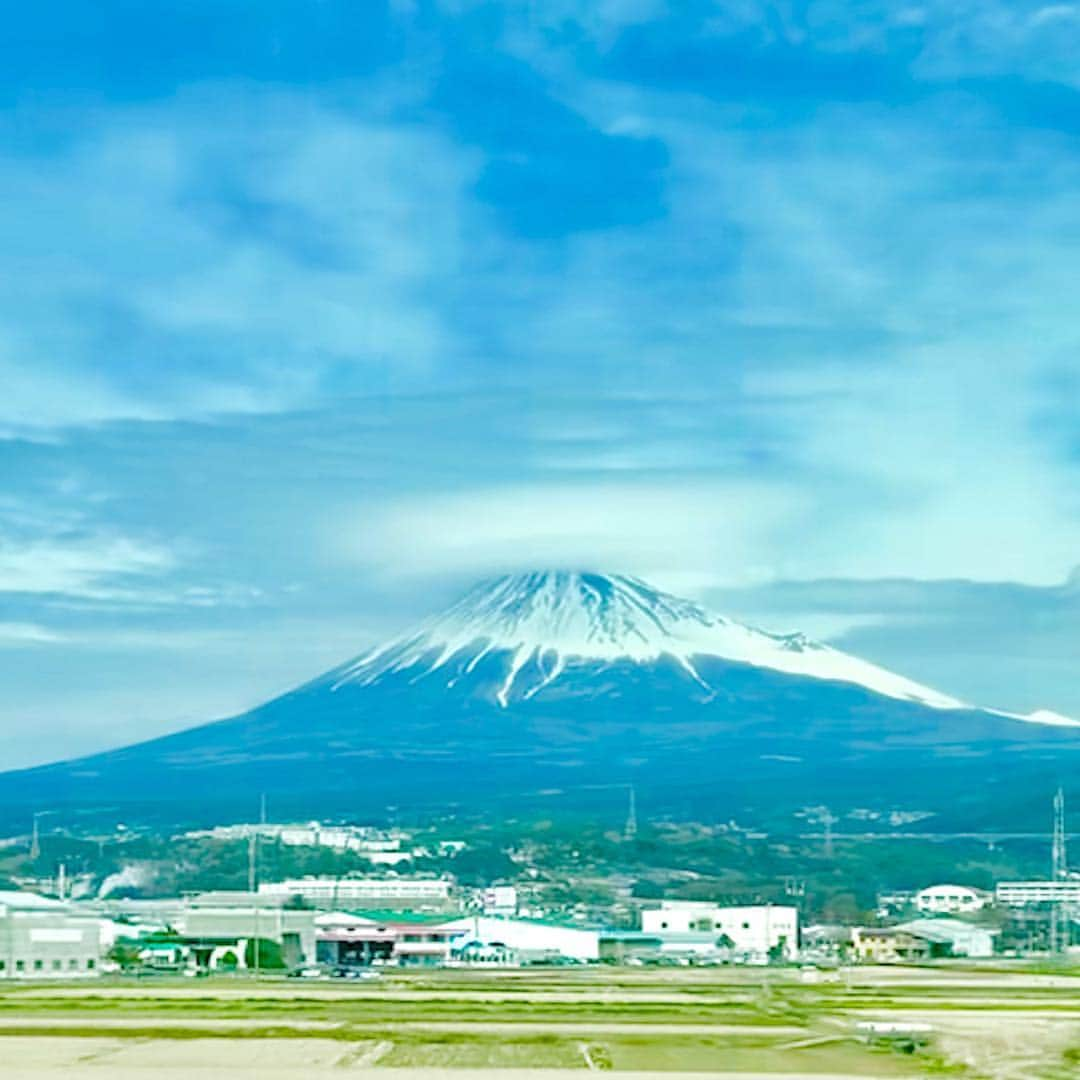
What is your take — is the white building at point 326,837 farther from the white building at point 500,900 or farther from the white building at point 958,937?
the white building at point 958,937

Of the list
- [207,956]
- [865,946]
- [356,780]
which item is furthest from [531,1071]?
[356,780]

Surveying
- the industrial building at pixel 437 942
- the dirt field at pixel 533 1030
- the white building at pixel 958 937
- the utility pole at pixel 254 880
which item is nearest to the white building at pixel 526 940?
the industrial building at pixel 437 942

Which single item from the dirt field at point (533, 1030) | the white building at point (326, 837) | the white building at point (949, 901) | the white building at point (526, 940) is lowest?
the dirt field at point (533, 1030)

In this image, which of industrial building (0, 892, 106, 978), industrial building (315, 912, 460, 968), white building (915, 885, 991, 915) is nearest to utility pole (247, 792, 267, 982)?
industrial building (315, 912, 460, 968)

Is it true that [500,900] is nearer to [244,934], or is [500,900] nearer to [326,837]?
[244,934]

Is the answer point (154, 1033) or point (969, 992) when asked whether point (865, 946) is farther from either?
point (154, 1033)

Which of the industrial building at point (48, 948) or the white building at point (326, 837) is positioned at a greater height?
the white building at point (326, 837)
